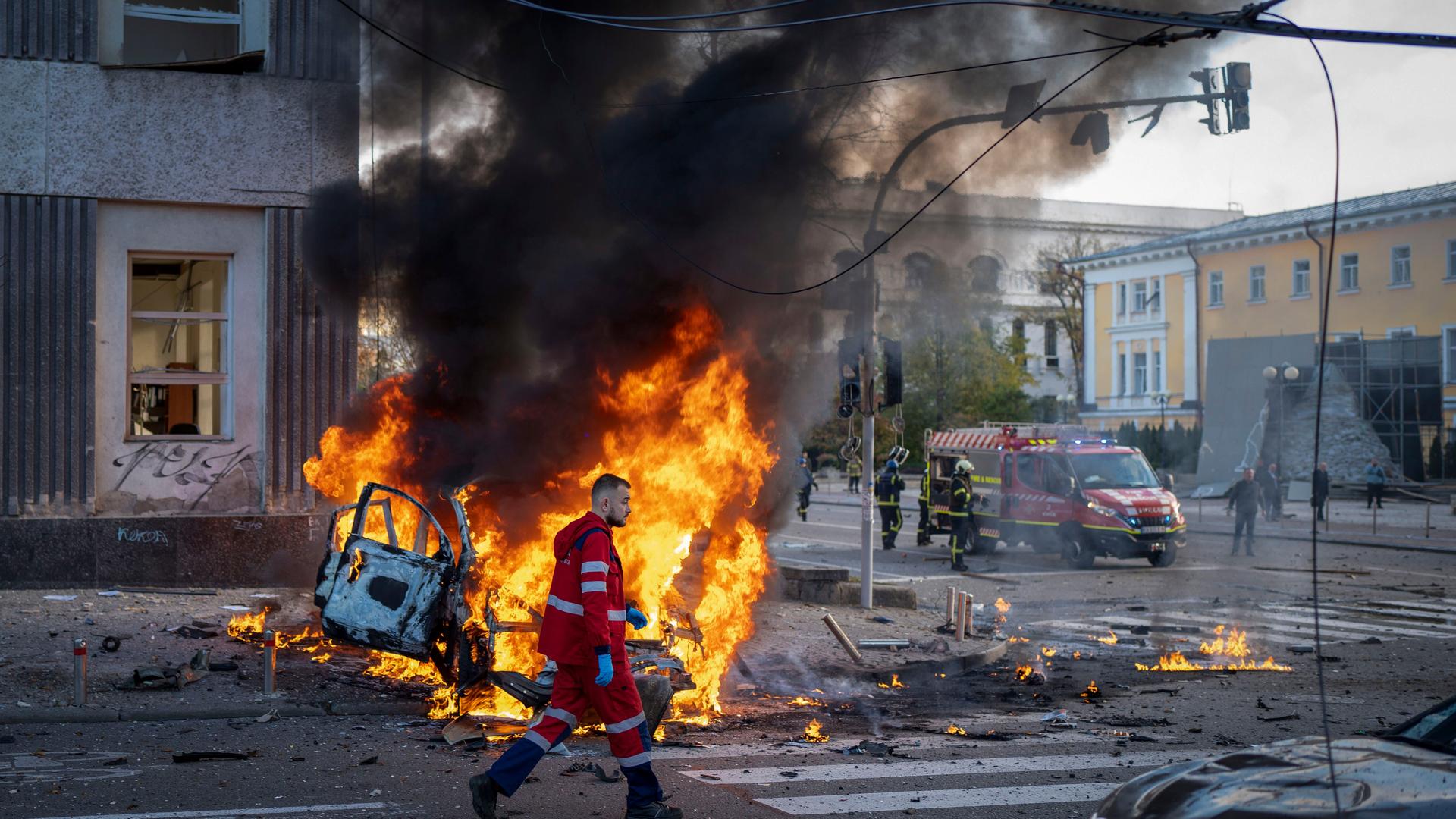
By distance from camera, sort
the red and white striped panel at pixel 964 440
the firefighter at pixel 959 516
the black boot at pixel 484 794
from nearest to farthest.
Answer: the black boot at pixel 484 794 < the firefighter at pixel 959 516 < the red and white striped panel at pixel 964 440

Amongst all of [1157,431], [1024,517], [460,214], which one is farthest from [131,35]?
[1157,431]

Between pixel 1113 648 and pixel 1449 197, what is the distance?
1262 inches

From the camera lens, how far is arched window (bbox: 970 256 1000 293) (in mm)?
12234

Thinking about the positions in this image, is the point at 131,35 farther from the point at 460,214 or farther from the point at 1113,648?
the point at 1113,648

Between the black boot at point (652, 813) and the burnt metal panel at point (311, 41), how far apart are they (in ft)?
33.9

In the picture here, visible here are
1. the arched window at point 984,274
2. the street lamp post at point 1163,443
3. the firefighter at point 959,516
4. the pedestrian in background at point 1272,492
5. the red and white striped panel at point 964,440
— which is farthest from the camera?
the street lamp post at point 1163,443

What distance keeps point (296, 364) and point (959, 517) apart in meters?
10.5

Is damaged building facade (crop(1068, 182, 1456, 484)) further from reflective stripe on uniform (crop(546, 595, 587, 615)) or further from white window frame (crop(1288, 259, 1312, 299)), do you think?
reflective stripe on uniform (crop(546, 595, 587, 615))

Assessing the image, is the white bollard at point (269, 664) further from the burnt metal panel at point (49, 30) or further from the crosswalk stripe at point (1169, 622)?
the crosswalk stripe at point (1169, 622)

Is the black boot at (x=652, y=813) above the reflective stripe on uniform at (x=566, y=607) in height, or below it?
below

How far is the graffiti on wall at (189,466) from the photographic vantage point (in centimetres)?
1326

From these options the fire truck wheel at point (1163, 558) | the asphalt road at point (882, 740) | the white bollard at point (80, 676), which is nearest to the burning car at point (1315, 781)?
the asphalt road at point (882, 740)

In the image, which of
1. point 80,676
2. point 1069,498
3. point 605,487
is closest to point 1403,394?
point 1069,498

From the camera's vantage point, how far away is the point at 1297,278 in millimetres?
44281
